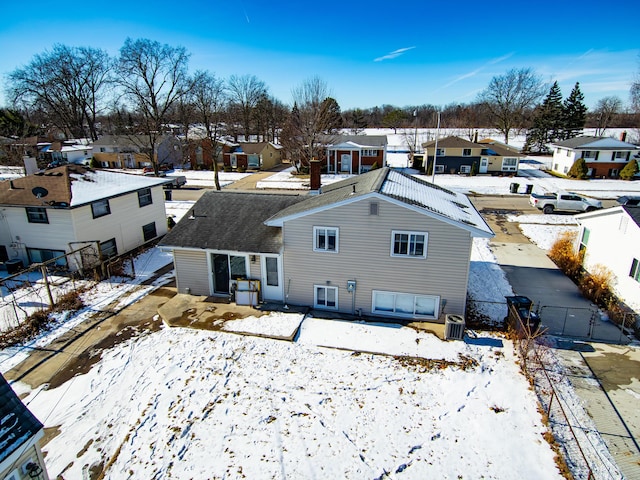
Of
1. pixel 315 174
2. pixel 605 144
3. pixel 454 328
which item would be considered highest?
pixel 605 144

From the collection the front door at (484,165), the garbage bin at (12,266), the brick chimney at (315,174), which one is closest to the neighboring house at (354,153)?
the front door at (484,165)

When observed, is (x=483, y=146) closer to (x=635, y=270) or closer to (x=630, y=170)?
(x=630, y=170)

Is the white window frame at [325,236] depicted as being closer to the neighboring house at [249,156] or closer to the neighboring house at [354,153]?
the neighboring house at [354,153]

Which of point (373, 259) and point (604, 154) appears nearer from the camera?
point (373, 259)

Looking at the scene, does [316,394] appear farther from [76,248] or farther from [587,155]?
[587,155]

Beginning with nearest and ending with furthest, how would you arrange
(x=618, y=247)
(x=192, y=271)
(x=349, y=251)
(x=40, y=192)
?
(x=349, y=251) < (x=618, y=247) < (x=192, y=271) < (x=40, y=192)

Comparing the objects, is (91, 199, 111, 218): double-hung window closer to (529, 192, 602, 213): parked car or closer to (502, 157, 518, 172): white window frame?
(529, 192, 602, 213): parked car

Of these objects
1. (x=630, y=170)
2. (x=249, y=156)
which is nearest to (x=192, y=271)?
(x=249, y=156)

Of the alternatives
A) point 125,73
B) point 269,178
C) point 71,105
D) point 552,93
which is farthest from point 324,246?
point 71,105
